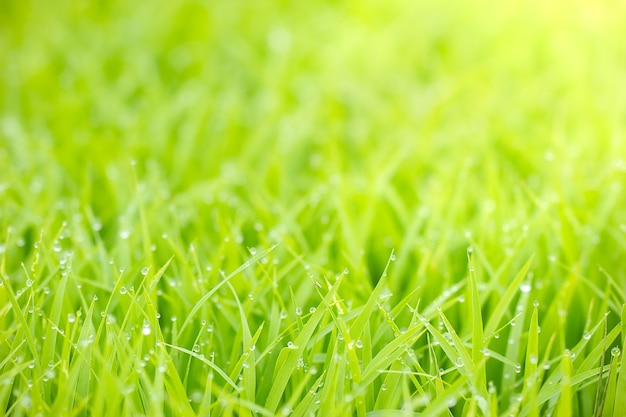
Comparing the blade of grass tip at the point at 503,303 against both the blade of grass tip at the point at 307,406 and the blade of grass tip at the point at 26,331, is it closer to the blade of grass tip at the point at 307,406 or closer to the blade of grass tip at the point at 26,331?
the blade of grass tip at the point at 307,406

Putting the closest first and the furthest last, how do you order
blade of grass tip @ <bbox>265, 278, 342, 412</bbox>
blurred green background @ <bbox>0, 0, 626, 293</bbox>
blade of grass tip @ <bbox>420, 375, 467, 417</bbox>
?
1. blade of grass tip @ <bbox>420, 375, 467, 417</bbox>
2. blade of grass tip @ <bbox>265, 278, 342, 412</bbox>
3. blurred green background @ <bbox>0, 0, 626, 293</bbox>

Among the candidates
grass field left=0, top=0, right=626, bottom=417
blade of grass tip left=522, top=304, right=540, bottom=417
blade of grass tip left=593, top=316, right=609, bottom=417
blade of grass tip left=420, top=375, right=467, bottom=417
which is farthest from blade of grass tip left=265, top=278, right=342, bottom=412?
blade of grass tip left=593, top=316, right=609, bottom=417

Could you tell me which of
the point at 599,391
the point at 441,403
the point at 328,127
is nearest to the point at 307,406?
the point at 441,403

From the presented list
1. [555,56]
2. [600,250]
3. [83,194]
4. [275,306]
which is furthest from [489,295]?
[555,56]

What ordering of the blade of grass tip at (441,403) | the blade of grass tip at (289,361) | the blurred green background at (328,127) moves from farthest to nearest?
the blurred green background at (328,127)
the blade of grass tip at (289,361)
the blade of grass tip at (441,403)

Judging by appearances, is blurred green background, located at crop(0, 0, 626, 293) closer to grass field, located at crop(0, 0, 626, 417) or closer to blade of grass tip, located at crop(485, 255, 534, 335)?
grass field, located at crop(0, 0, 626, 417)

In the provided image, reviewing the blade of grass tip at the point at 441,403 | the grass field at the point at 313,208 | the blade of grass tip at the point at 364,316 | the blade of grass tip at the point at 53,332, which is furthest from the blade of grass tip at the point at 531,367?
the blade of grass tip at the point at 53,332

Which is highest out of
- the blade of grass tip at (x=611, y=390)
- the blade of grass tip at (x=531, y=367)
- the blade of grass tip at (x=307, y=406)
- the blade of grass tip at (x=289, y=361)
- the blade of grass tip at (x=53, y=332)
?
the blade of grass tip at (x=53, y=332)

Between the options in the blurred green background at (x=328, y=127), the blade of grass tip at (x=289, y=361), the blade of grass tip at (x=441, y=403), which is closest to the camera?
the blade of grass tip at (x=441, y=403)
